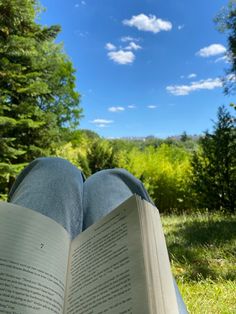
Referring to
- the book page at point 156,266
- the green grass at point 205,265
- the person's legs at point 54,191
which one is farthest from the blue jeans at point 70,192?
the green grass at point 205,265

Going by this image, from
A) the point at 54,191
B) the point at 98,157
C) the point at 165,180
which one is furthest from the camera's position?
the point at 165,180

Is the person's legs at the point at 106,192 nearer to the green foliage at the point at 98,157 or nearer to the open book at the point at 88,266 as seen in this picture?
the open book at the point at 88,266

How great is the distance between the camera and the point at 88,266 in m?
0.54

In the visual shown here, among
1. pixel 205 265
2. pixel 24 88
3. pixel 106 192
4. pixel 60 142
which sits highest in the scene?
pixel 24 88

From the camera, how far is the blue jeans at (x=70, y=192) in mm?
739

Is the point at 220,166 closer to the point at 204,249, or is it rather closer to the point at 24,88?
the point at 204,249

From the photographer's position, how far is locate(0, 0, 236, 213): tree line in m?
5.27

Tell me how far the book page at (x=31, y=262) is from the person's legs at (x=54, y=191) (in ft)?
0.40

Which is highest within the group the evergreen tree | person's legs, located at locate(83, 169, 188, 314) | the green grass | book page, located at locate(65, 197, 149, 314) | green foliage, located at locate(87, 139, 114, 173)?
the evergreen tree

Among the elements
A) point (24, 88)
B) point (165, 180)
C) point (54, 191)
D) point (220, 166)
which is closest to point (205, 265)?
point (54, 191)

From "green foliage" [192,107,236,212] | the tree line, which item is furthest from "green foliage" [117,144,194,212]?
"green foliage" [192,107,236,212]

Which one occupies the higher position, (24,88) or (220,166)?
(24,88)

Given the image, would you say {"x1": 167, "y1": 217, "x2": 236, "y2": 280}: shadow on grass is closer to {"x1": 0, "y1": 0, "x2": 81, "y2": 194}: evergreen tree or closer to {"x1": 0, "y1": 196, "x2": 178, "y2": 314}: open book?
{"x1": 0, "y1": 196, "x2": 178, "y2": 314}: open book

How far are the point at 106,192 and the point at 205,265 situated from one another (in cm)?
106
